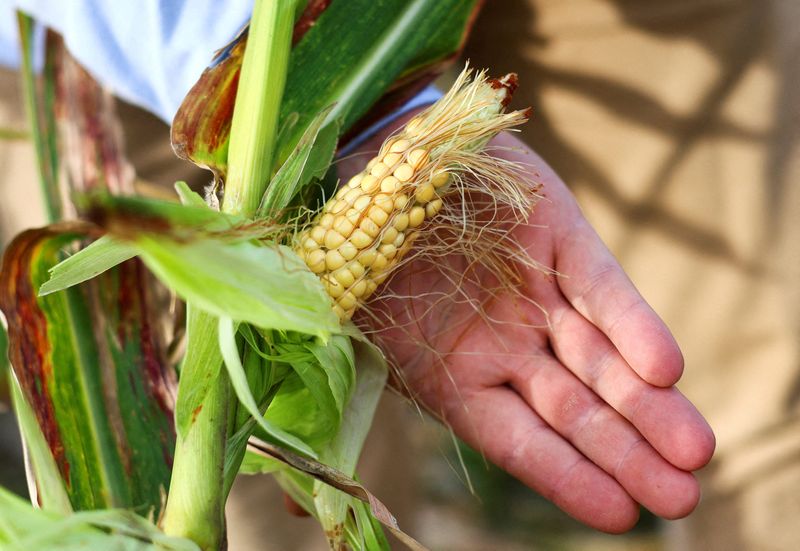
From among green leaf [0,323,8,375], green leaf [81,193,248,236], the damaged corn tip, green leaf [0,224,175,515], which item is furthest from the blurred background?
green leaf [81,193,248,236]

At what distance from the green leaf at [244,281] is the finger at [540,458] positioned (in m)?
0.29

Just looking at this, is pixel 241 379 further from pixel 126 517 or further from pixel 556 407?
pixel 556 407

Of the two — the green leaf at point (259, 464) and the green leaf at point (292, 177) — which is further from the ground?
the green leaf at point (292, 177)

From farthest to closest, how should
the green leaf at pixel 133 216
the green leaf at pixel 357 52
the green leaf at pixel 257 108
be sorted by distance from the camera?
the green leaf at pixel 357 52
the green leaf at pixel 257 108
the green leaf at pixel 133 216

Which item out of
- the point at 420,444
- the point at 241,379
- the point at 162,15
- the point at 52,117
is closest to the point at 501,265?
the point at 241,379

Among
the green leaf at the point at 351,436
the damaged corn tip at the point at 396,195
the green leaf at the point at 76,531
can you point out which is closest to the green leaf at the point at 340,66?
the damaged corn tip at the point at 396,195

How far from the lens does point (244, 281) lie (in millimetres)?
523

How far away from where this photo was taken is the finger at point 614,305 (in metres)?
0.72

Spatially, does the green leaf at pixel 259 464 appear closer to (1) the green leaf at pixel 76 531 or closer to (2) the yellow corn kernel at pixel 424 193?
(1) the green leaf at pixel 76 531

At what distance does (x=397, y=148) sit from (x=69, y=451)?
17.4 inches

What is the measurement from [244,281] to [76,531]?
23 centimetres

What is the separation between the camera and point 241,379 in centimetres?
57

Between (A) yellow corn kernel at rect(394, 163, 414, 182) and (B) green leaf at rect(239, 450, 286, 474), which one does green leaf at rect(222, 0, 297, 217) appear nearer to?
(A) yellow corn kernel at rect(394, 163, 414, 182)

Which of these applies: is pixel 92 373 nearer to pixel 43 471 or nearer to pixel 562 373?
pixel 43 471
